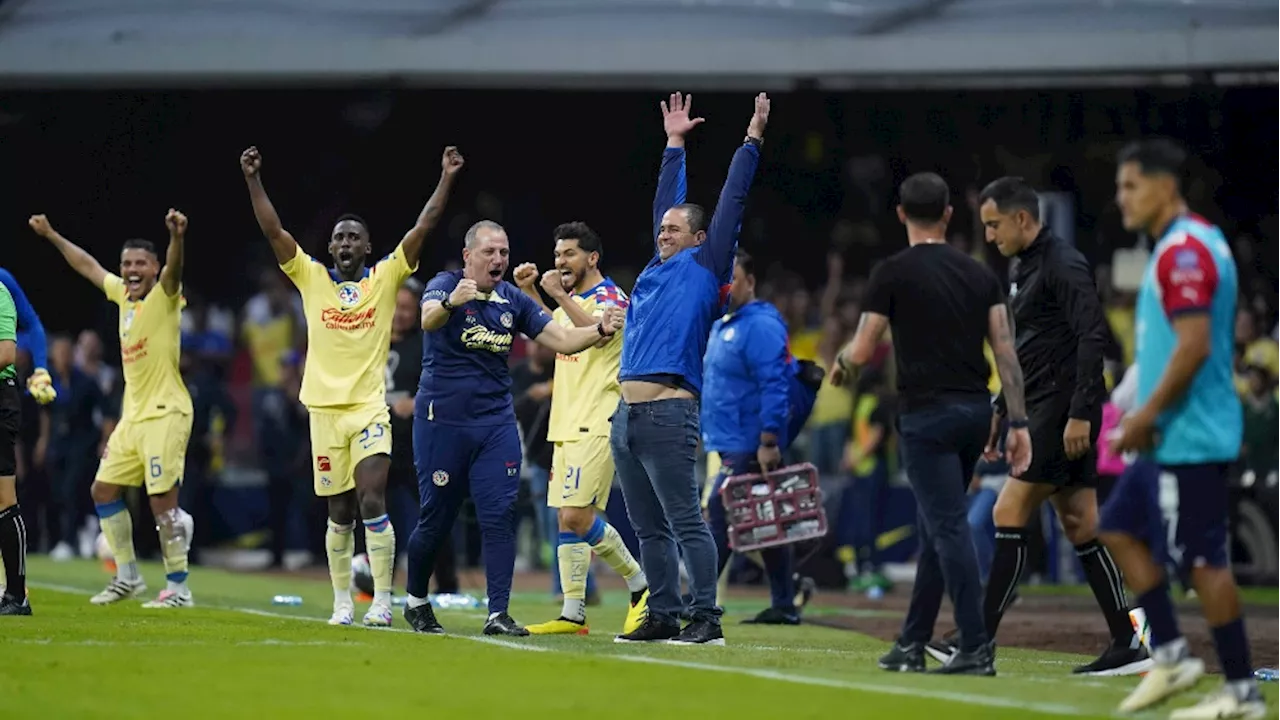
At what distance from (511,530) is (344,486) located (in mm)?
1202

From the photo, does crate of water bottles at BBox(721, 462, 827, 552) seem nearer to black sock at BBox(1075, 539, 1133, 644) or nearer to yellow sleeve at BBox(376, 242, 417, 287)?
yellow sleeve at BBox(376, 242, 417, 287)

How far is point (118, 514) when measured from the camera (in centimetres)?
1448

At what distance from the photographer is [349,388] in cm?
1252

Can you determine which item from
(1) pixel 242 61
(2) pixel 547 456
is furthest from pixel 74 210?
(2) pixel 547 456

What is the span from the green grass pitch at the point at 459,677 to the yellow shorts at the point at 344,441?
897mm

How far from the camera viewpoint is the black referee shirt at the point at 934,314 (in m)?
9.23

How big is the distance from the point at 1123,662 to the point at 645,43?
1343 cm

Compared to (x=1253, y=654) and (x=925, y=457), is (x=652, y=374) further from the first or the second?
(x=1253, y=654)

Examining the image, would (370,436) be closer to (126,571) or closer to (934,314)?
(126,571)

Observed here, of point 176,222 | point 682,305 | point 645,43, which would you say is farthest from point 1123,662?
point 645,43

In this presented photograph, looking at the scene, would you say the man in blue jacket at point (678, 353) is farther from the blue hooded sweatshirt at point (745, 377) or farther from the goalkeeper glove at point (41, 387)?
the goalkeeper glove at point (41, 387)

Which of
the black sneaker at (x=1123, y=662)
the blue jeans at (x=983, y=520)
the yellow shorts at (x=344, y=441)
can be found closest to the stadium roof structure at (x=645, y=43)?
the blue jeans at (x=983, y=520)

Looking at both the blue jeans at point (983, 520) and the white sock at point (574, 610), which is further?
the blue jeans at point (983, 520)

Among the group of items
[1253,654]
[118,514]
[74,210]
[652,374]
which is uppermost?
[74,210]
